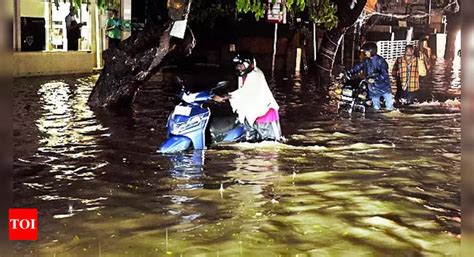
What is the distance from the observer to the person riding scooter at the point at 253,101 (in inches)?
370

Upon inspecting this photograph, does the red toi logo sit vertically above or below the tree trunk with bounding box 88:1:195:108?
below

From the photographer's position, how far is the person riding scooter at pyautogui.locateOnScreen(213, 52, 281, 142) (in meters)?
9.40

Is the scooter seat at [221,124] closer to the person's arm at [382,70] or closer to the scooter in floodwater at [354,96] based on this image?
the scooter in floodwater at [354,96]

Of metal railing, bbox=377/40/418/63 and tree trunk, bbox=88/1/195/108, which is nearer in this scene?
tree trunk, bbox=88/1/195/108

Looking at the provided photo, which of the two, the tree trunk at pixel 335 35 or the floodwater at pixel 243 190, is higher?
the tree trunk at pixel 335 35

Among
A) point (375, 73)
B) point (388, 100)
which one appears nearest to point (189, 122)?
point (375, 73)

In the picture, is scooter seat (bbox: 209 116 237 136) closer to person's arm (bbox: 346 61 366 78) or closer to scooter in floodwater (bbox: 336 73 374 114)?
person's arm (bbox: 346 61 366 78)

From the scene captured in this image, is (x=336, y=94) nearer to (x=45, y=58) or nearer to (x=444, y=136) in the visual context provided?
(x=444, y=136)

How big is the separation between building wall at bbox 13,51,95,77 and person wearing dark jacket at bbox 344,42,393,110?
11163 mm

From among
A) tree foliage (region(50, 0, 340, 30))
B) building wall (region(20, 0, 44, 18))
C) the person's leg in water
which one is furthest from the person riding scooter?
building wall (region(20, 0, 44, 18))

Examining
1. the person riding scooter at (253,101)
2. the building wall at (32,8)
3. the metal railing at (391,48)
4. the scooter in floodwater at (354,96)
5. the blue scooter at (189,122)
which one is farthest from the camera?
the building wall at (32,8)

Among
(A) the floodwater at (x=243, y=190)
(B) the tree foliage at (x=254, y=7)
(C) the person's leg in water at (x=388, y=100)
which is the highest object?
(B) the tree foliage at (x=254, y=7)

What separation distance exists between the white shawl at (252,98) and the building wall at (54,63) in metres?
12.3

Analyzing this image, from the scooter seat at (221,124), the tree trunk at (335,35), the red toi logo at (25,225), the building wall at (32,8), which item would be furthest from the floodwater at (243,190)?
the tree trunk at (335,35)
